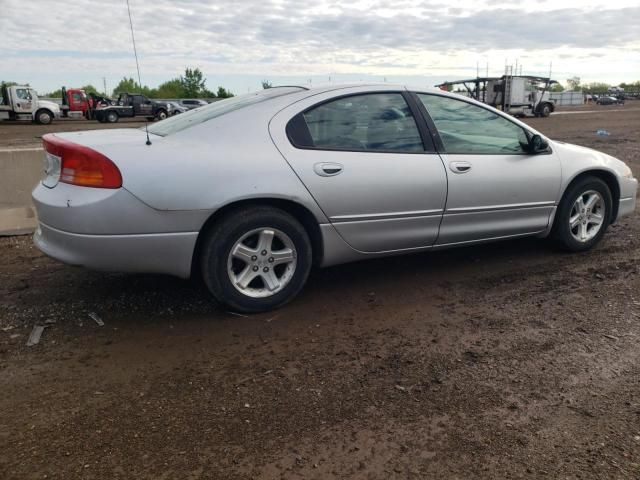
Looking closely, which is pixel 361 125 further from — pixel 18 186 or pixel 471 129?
pixel 18 186

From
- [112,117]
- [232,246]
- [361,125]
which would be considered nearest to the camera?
[232,246]

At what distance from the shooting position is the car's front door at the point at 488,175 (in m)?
4.09

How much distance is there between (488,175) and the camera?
4.18 meters

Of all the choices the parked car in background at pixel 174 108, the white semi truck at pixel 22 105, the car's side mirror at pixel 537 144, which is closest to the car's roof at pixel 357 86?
the car's side mirror at pixel 537 144

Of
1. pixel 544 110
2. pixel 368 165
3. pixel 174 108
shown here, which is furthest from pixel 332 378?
pixel 544 110

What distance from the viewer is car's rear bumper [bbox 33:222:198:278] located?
10.3ft

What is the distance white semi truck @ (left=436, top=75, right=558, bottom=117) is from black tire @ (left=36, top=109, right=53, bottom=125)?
80.7ft

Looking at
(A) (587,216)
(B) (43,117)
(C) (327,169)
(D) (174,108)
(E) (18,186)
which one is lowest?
(A) (587,216)

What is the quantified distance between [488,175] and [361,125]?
44.3 inches

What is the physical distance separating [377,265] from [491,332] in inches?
60.0

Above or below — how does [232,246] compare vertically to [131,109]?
below

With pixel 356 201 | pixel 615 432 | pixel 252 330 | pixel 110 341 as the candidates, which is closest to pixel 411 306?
pixel 356 201

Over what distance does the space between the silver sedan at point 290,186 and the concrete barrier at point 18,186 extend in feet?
7.68

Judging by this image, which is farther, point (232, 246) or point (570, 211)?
point (570, 211)
